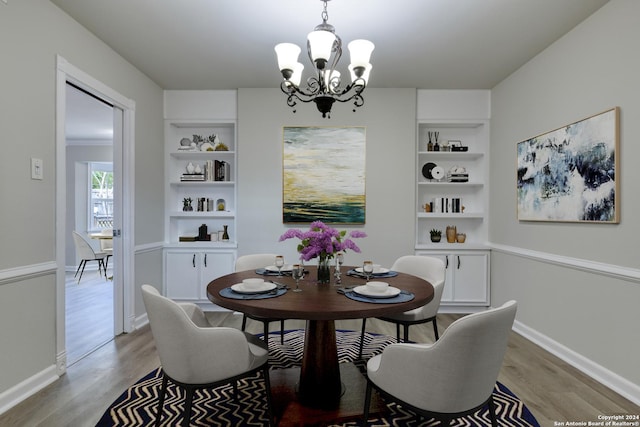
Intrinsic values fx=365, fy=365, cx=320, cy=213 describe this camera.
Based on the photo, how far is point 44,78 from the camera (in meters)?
2.41

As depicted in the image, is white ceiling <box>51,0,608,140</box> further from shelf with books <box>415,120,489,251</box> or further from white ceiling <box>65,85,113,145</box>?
white ceiling <box>65,85,113,145</box>

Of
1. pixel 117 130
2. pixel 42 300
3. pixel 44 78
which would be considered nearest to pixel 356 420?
pixel 42 300

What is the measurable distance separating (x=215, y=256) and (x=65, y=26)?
8.22 ft

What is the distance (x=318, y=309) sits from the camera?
1.59 metres

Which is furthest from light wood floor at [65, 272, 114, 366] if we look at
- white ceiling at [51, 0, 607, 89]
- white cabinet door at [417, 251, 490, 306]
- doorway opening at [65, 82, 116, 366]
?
white cabinet door at [417, 251, 490, 306]

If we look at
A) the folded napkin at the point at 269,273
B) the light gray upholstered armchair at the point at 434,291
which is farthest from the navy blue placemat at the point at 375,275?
the folded napkin at the point at 269,273

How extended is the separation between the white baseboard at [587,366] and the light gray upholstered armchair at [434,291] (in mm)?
1039

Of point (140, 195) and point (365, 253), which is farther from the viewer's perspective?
point (365, 253)

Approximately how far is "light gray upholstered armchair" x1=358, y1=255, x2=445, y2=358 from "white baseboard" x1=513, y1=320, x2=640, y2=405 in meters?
1.04

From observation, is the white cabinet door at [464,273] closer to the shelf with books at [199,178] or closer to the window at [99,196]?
the shelf with books at [199,178]

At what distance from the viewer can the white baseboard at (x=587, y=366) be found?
227 centimetres

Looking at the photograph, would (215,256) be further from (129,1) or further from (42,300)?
(129,1)

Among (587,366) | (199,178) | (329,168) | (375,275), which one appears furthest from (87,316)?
(587,366)

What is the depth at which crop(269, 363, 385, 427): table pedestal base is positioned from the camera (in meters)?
1.92
